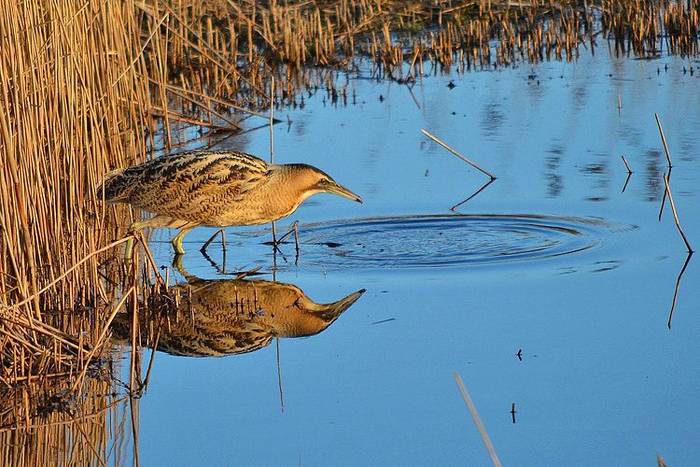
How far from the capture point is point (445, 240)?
23.5 feet

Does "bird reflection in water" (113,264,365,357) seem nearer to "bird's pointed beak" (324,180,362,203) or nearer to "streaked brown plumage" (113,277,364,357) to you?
"streaked brown plumage" (113,277,364,357)

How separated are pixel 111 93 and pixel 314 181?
4.32 ft

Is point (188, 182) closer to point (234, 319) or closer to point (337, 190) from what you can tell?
point (337, 190)

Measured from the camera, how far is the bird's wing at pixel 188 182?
22.7ft

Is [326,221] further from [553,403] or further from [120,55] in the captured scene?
[553,403]

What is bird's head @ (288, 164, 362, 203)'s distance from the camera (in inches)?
276

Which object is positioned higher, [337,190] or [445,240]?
[337,190]

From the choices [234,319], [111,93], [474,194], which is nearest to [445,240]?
[474,194]

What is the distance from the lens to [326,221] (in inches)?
302

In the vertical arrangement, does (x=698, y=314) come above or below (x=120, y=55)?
below

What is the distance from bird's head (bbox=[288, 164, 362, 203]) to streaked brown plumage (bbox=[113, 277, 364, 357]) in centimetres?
67

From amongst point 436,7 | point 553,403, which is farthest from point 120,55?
point 436,7

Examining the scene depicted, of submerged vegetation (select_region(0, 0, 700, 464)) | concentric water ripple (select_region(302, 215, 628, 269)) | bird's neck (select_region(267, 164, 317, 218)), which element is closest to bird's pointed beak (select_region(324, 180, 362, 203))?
bird's neck (select_region(267, 164, 317, 218))

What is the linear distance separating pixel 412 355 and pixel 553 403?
750 millimetres
